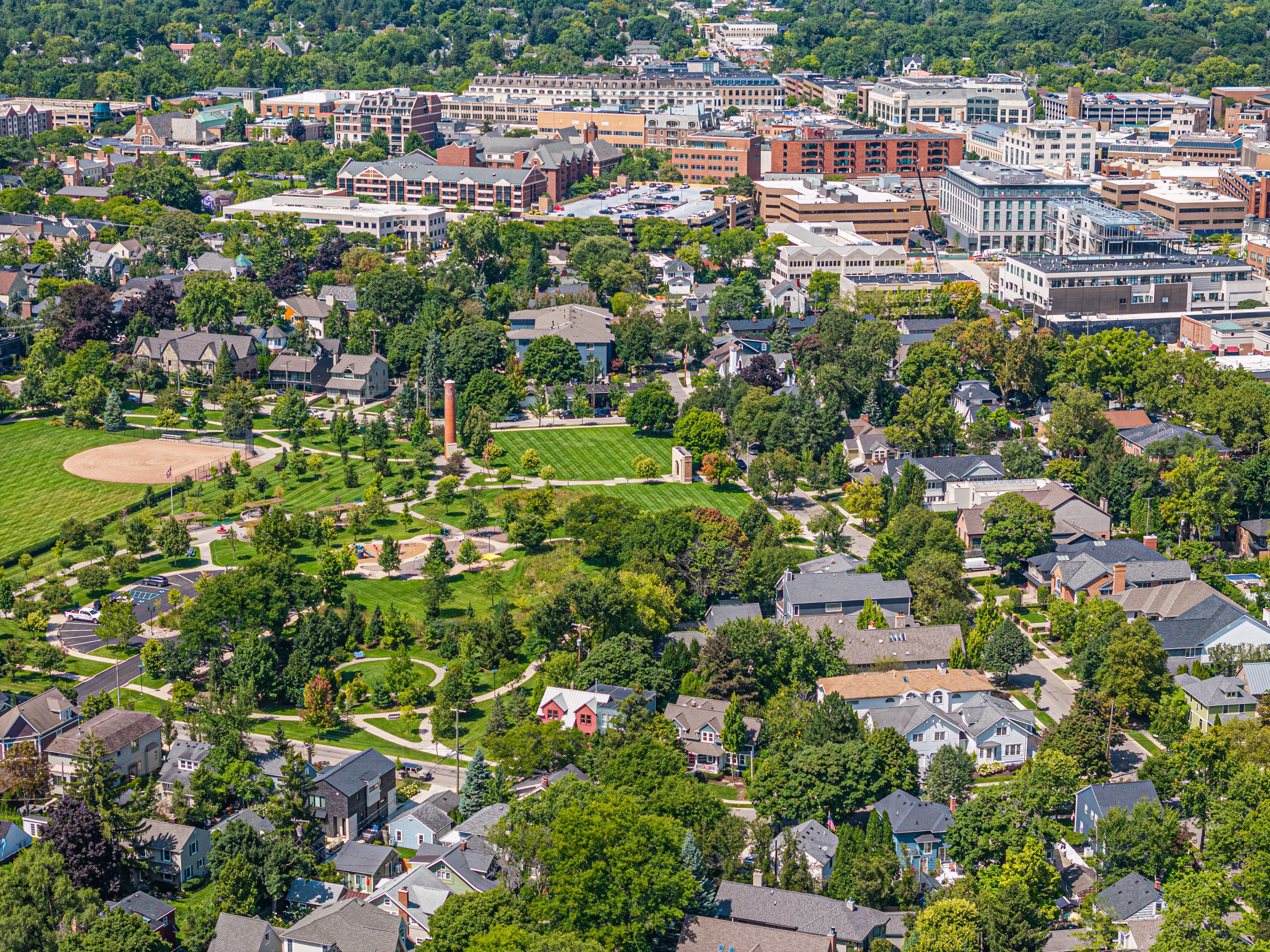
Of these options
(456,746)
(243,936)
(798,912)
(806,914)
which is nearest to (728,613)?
(456,746)

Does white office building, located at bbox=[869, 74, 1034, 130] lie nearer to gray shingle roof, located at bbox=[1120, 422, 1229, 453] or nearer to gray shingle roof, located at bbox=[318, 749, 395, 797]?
gray shingle roof, located at bbox=[1120, 422, 1229, 453]

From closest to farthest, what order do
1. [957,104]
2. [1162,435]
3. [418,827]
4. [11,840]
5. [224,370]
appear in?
[11,840]
[418,827]
[1162,435]
[224,370]
[957,104]

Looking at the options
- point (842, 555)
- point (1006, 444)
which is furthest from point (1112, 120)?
point (842, 555)

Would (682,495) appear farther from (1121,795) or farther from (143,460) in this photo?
(1121,795)

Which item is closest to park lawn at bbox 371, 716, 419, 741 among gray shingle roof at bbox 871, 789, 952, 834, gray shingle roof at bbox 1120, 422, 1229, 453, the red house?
the red house

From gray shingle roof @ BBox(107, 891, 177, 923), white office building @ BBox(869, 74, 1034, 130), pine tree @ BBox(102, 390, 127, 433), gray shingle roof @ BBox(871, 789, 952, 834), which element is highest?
white office building @ BBox(869, 74, 1034, 130)

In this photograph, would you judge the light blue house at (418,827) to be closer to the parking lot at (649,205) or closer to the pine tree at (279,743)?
the pine tree at (279,743)

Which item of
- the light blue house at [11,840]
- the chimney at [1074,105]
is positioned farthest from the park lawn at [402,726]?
the chimney at [1074,105]
